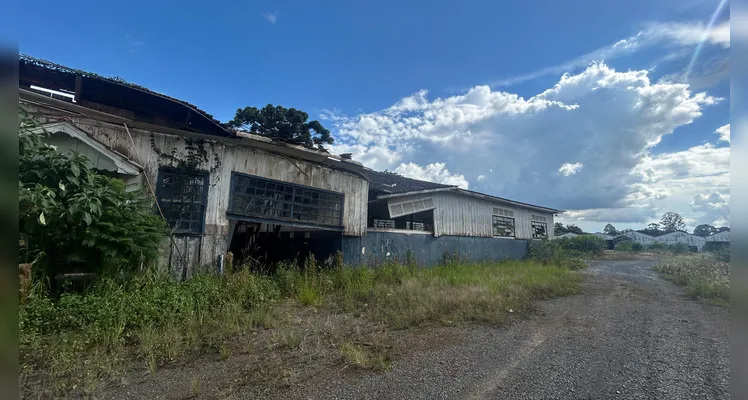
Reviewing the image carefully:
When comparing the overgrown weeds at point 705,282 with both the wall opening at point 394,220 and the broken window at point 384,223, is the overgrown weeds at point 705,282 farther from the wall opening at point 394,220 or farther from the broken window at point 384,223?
the broken window at point 384,223

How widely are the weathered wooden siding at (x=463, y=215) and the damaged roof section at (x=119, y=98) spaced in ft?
27.0

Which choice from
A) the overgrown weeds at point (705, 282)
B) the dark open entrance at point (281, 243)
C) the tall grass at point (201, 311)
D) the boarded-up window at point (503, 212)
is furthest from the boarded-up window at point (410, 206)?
the overgrown weeds at point (705, 282)

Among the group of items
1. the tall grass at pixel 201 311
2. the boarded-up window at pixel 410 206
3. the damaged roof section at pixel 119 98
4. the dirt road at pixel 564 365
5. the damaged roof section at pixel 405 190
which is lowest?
the dirt road at pixel 564 365

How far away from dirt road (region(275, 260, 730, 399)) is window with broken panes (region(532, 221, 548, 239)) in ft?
43.7

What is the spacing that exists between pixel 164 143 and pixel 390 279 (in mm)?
5947

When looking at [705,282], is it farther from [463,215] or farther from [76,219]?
[76,219]

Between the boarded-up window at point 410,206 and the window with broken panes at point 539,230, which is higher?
the boarded-up window at point 410,206

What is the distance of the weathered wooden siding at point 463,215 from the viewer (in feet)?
43.7

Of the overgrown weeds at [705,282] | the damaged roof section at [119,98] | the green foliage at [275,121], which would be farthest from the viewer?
the green foliage at [275,121]

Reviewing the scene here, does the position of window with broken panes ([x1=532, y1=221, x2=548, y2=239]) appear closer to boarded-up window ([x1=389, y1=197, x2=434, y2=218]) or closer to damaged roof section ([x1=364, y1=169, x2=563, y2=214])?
damaged roof section ([x1=364, y1=169, x2=563, y2=214])

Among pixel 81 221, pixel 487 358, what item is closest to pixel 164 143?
pixel 81 221

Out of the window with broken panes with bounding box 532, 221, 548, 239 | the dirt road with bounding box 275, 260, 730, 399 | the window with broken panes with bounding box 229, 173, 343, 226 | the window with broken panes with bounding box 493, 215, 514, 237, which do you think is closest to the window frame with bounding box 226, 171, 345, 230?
the window with broken panes with bounding box 229, 173, 343, 226

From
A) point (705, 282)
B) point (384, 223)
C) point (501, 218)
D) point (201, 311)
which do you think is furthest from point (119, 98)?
point (705, 282)

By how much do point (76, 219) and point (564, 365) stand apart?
261 inches
